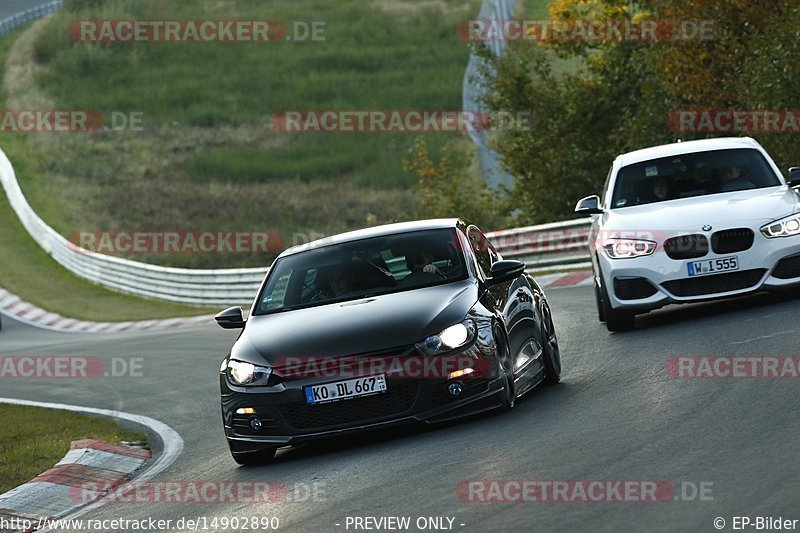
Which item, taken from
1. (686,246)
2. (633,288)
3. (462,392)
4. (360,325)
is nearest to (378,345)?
(360,325)

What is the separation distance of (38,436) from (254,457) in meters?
3.86

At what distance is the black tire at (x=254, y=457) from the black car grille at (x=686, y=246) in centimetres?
464

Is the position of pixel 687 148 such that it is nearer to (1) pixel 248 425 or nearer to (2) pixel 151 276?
(1) pixel 248 425

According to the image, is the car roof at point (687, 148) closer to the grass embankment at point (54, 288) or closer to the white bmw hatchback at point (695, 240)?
the white bmw hatchback at point (695, 240)

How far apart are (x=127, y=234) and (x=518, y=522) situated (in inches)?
1391

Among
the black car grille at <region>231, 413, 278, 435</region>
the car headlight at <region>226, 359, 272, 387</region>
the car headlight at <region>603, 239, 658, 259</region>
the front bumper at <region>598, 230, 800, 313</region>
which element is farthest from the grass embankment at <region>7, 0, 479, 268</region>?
the black car grille at <region>231, 413, 278, 435</region>

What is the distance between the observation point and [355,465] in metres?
8.88

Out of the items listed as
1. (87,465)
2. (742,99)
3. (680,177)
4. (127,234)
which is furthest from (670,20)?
(127,234)

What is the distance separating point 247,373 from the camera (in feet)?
31.3

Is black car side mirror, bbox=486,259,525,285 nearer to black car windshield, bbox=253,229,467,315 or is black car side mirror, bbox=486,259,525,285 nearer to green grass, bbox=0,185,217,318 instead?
black car windshield, bbox=253,229,467,315

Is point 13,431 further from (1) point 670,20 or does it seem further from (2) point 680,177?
(1) point 670,20

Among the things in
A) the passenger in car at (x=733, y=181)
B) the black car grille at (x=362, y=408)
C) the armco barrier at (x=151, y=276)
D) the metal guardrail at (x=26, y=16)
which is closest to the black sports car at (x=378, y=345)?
the black car grille at (x=362, y=408)

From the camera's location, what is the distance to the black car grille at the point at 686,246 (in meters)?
12.9

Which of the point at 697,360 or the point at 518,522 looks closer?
the point at 518,522
